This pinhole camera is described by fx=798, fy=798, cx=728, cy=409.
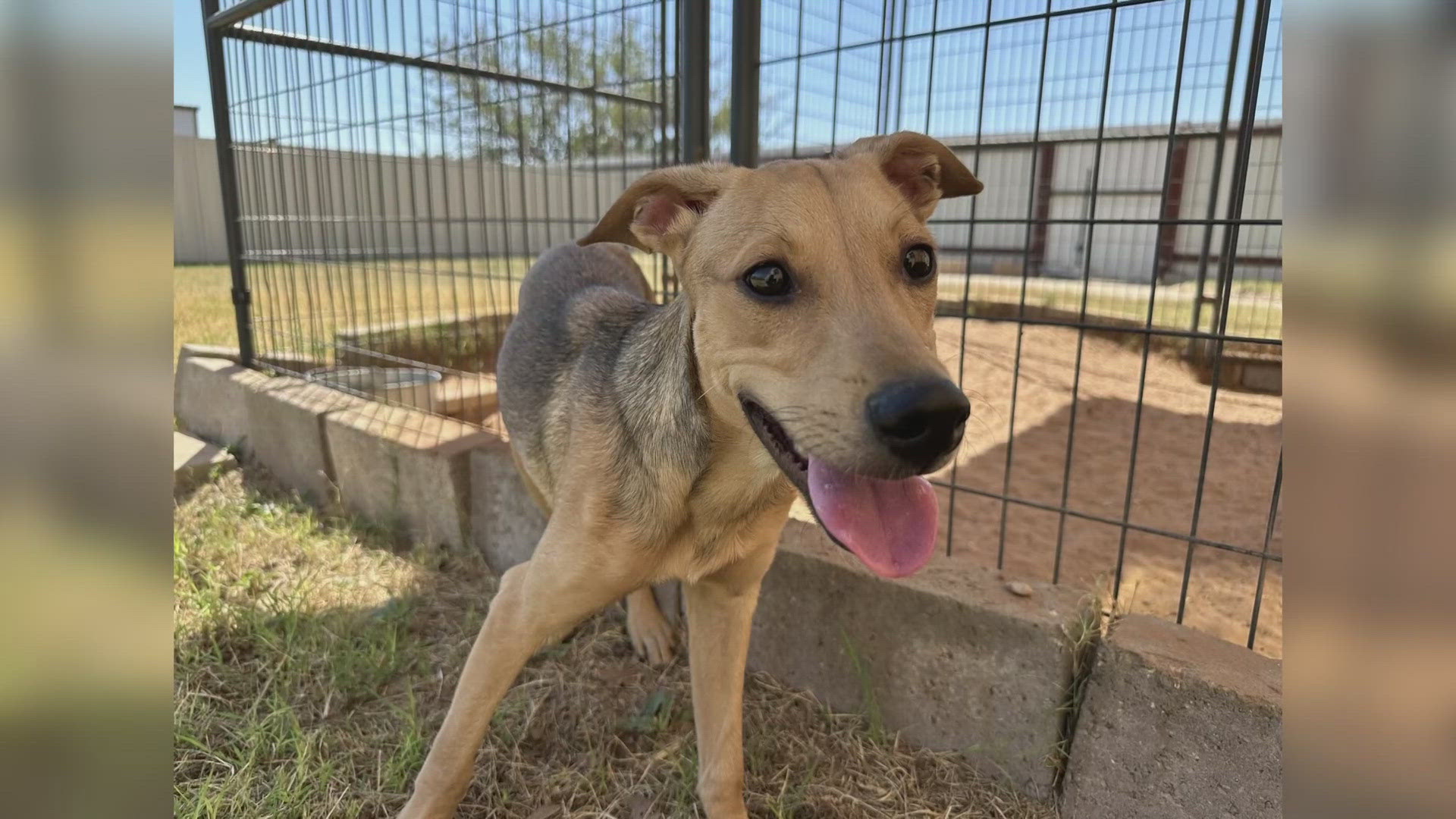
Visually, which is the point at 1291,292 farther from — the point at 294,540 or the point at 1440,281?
the point at 294,540

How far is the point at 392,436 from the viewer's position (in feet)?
14.0

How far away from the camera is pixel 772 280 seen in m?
1.94

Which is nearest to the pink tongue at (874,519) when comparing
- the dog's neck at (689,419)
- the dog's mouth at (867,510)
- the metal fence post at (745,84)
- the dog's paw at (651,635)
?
the dog's mouth at (867,510)

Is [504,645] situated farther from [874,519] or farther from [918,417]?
[918,417]

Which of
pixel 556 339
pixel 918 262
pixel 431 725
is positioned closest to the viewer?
pixel 918 262

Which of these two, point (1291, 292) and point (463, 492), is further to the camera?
point (463, 492)

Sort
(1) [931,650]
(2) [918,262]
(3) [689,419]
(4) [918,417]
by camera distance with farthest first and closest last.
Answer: (1) [931,650] → (3) [689,419] → (2) [918,262] → (4) [918,417]

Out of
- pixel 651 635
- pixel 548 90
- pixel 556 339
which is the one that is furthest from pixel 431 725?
pixel 548 90

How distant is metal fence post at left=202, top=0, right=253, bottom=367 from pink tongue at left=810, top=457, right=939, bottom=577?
18.6ft

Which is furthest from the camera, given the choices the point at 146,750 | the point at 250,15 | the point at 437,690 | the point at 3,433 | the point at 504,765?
the point at 250,15

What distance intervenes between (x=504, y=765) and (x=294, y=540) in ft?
7.02

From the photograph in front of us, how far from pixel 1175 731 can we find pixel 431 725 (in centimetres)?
245

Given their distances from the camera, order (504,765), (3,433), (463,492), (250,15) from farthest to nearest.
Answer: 1. (250,15)
2. (463,492)
3. (504,765)
4. (3,433)

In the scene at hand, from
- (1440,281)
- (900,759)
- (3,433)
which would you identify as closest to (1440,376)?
(1440,281)
